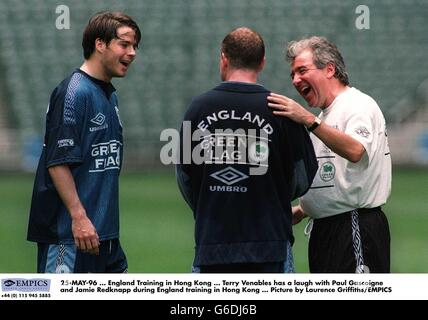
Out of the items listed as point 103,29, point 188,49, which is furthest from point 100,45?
point 188,49

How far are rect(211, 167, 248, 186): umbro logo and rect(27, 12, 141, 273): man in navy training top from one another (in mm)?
459

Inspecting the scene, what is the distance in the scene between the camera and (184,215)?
8891 mm

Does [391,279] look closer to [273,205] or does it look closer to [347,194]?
[347,194]

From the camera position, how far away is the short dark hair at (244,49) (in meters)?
2.93

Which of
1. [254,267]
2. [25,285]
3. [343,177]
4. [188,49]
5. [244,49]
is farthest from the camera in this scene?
[188,49]

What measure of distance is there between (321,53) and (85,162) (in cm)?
90

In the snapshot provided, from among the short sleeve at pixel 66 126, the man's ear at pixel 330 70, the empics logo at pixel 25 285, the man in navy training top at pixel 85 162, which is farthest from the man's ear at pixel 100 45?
the empics logo at pixel 25 285

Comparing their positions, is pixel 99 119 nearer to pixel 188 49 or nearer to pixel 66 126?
pixel 66 126

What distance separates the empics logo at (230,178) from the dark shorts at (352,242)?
0.45m

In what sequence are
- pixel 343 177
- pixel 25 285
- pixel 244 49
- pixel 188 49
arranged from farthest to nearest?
pixel 188 49, pixel 25 285, pixel 343 177, pixel 244 49

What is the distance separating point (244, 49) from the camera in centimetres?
292

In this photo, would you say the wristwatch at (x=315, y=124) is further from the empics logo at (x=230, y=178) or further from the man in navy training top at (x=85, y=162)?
the man in navy training top at (x=85, y=162)

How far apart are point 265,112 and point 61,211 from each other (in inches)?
31.9

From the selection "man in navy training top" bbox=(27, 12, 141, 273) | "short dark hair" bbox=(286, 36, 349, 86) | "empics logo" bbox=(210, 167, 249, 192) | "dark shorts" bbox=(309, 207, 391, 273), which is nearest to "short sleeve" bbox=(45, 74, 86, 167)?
"man in navy training top" bbox=(27, 12, 141, 273)
